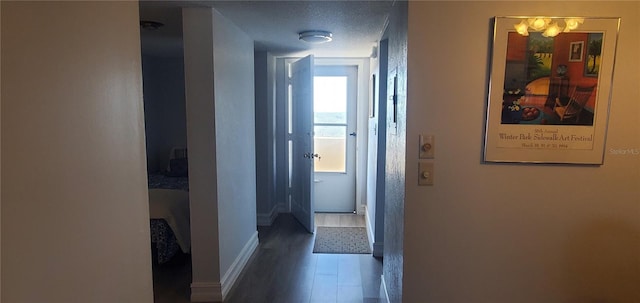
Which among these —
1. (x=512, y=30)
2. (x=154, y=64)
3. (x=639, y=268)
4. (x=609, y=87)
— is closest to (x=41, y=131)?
(x=512, y=30)

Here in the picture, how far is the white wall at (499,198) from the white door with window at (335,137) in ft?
9.40

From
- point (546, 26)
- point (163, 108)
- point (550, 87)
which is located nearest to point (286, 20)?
point (546, 26)

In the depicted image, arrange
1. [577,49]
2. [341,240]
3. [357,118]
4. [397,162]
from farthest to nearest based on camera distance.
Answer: [357,118] < [341,240] < [397,162] < [577,49]

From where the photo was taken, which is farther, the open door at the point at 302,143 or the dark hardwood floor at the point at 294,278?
the open door at the point at 302,143

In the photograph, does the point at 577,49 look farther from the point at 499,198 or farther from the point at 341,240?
the point at 341,240

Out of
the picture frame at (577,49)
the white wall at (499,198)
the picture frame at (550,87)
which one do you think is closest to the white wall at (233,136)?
the white wall at (499,198)

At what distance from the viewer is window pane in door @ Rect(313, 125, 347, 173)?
15.5 ft

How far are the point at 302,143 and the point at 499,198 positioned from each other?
2.74 meters

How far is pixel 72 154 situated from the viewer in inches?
34.8

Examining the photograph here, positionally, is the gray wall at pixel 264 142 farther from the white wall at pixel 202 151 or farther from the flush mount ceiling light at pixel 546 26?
the flush mount ceiling light at pixel 546 26

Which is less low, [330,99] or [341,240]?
[330,99]

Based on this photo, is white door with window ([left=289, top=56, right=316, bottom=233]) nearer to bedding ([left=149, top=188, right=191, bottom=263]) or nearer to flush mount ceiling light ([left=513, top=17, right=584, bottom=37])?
bedding ([left=149, top=188, right=191, bottom=263])

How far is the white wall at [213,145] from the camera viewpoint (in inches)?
92.4

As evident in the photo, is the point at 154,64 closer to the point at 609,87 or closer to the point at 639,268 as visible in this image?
the point at 609,87
